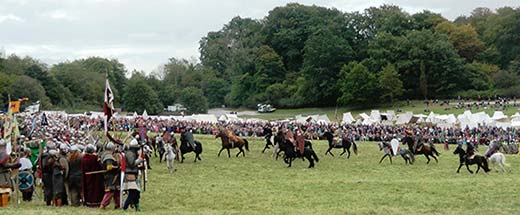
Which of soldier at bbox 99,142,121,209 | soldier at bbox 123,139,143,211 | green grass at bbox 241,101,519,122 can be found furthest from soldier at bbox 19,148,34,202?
green grass at bbox 241,101,519,122

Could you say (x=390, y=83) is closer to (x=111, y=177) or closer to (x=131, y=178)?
(x=111, y=177)

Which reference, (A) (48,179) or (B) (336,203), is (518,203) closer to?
(B) (336,203)

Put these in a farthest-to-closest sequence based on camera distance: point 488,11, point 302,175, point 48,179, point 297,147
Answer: point 488,11
point 297,147
point 302,175
point 48,179

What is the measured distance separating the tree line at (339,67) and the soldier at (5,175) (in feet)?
174

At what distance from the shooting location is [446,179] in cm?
2219

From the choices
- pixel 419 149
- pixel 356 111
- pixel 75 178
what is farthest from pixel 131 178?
pixel 356 111

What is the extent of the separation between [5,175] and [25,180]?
0.81m

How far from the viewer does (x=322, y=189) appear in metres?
19.1

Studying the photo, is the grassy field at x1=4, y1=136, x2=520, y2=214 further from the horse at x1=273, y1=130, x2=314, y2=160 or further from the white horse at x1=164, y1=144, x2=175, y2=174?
the horse at x1=273, y1=130, x2=314, y2=160

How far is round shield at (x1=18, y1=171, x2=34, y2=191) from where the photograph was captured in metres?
15.6

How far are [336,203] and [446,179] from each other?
7506 mm

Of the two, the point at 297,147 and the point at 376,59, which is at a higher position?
the point at 376,59

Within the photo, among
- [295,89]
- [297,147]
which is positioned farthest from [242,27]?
[297,147]

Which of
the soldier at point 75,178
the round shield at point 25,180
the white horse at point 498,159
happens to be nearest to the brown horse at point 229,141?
the white horse at point 498,159
